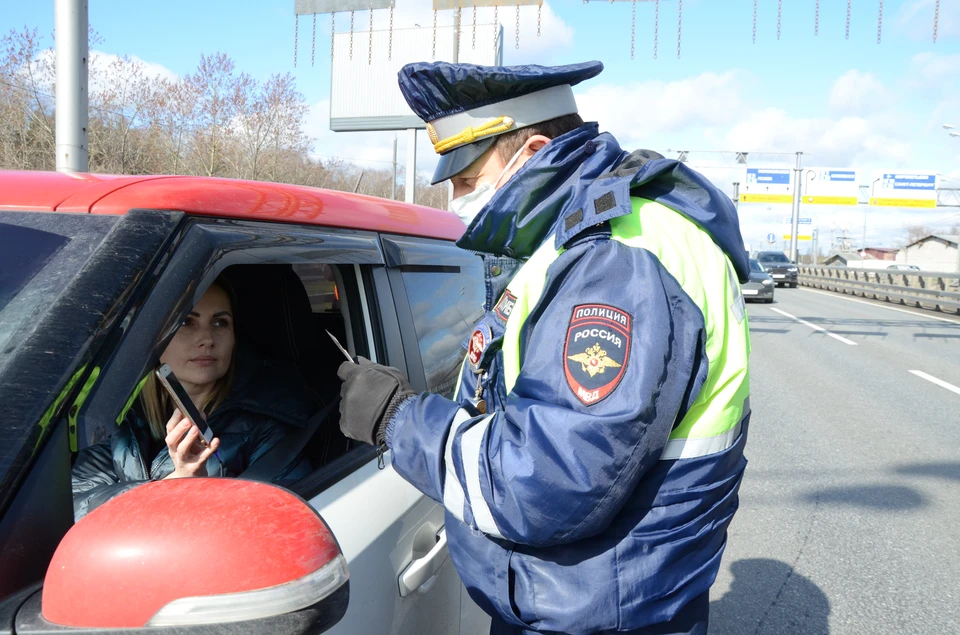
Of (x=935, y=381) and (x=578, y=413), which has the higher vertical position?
(x=578, y=413)

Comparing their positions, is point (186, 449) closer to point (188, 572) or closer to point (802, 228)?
point (188, 572)

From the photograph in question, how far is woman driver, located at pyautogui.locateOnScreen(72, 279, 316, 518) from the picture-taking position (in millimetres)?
1688

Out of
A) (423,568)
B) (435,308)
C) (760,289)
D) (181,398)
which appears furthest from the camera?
(760,289)

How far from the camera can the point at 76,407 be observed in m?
1.06

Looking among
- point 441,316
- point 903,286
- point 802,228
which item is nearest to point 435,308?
point 441,316

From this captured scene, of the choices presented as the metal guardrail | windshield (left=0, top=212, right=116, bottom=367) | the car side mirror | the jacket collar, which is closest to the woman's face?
windshield (left=0, top=212, right=116, bottom=367)

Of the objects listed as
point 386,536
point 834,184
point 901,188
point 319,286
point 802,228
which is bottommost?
point 386,536

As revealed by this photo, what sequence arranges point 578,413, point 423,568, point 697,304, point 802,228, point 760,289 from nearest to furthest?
point 578,413 → point 697,304 → point 423,568 → point 760,289 → point 802,228

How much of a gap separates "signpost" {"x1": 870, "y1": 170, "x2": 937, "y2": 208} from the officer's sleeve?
4909 centimetres

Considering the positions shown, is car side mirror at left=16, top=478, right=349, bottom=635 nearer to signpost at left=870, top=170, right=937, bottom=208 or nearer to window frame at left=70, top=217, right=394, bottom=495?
window frame at left=70, top=217, right=394, bottom=495

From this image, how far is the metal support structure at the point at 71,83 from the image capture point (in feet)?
12.4

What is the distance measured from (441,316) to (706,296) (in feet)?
3.44

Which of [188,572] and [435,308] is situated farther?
[435,308]

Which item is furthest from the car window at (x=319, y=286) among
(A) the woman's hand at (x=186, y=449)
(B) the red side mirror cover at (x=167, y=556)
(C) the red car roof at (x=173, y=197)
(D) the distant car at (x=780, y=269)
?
(D) the distant car at (x=780, y=269)
